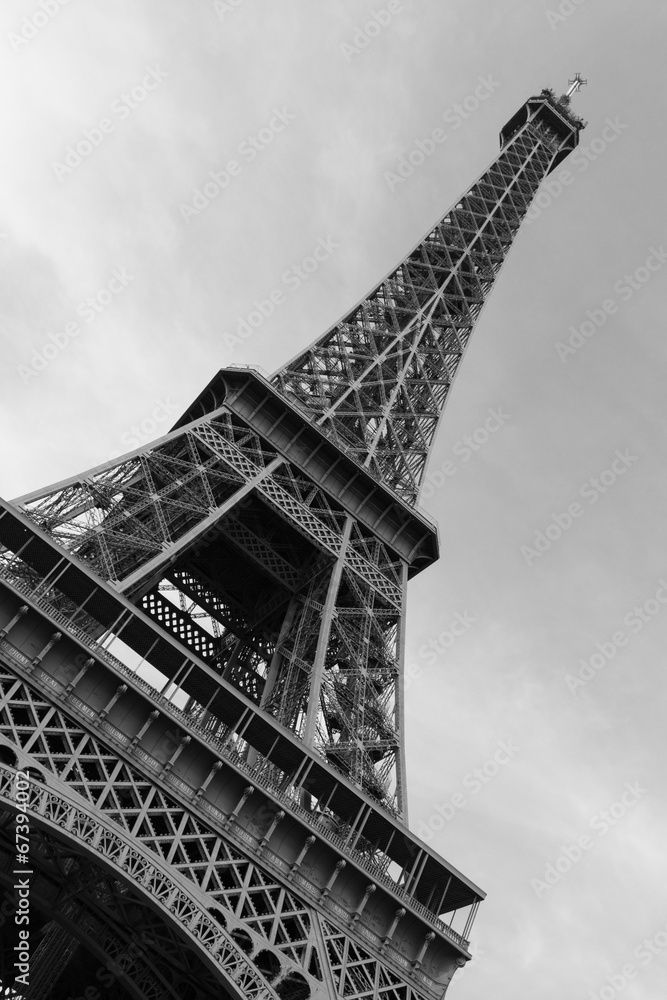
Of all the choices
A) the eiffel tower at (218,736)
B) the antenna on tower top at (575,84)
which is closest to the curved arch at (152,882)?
the eiffel tower at (218,736)

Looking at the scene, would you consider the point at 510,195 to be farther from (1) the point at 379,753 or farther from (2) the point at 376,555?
(1) the point at 379,753

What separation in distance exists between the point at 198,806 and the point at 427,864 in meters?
6.80

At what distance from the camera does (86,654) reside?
21.2m

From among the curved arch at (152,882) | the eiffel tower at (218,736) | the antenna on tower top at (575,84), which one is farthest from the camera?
the antenna on tower top at (575,84)

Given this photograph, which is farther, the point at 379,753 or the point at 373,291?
the point at 373,291

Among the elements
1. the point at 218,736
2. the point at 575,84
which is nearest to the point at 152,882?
the point at 218,736

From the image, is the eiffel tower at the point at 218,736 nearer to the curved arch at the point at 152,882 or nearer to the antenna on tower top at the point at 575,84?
the curved arch at the point at 152,882

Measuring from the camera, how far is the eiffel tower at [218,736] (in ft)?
64.1

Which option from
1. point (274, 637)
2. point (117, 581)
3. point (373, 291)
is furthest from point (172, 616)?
point (373, 291)

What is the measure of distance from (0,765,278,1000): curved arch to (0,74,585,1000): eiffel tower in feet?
0.15

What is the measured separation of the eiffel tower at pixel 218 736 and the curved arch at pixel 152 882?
0.05 metres

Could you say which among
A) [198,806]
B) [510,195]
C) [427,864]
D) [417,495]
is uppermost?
[510,195]

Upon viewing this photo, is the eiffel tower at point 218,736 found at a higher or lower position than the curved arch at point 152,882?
higher

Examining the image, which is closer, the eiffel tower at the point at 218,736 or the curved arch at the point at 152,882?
the curved arch at the point at 152,882
